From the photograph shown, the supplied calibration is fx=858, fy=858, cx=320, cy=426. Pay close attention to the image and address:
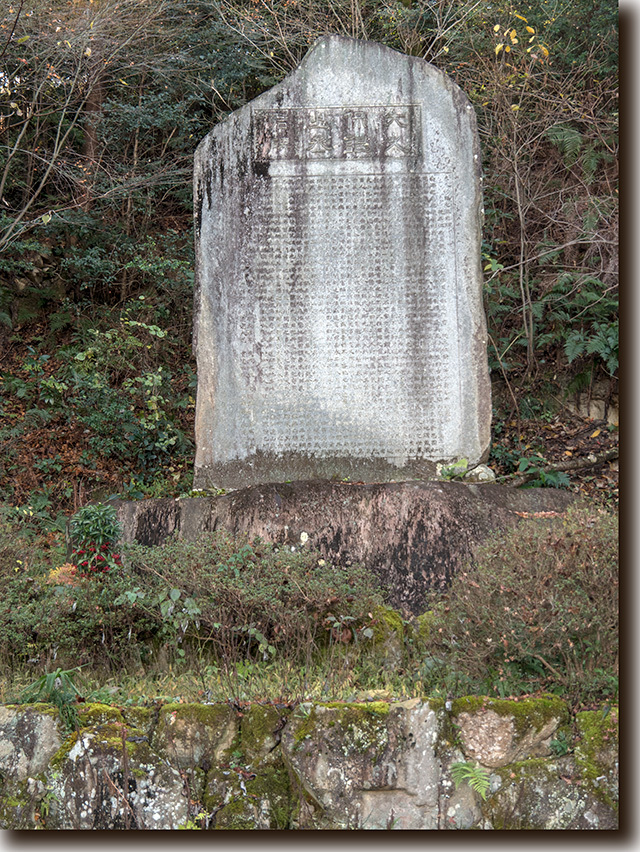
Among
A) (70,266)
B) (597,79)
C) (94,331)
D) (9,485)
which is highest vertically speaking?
(597,79)

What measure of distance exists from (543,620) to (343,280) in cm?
362

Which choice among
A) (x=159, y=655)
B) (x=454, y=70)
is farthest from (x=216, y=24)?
(x=159, y=655)

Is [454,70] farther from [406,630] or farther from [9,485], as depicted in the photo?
[406,630]

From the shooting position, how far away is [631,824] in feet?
10.7

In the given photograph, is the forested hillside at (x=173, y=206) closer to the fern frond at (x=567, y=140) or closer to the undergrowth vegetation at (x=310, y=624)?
the fern frond at (x=567, y=140)

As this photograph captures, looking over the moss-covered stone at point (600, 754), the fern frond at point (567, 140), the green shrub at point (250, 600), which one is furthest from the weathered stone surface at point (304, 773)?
the fern frond at point (567, 140)

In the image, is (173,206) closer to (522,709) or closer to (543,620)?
Answer: (543,620)

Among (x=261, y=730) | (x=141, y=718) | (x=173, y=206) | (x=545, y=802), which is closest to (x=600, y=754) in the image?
(x=545, y=802)

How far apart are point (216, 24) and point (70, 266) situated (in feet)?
11.4

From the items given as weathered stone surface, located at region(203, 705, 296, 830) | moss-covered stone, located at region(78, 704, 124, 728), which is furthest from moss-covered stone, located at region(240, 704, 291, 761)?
moss-covered stone, located at region(78, 704, 124, 728)

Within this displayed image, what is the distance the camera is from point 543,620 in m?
3.66

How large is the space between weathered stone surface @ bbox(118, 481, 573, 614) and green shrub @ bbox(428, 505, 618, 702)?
1.41 meters

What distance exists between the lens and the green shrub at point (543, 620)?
11.8 feet

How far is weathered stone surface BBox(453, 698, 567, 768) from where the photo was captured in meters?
3.39
